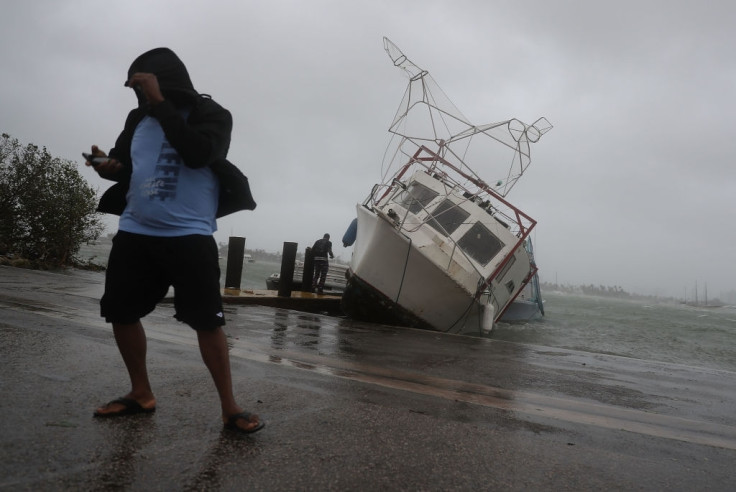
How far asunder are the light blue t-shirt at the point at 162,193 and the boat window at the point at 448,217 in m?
10.1

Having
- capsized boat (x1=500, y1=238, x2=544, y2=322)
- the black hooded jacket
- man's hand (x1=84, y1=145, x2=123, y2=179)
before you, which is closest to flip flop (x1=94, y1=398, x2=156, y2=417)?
the black hooded jacket

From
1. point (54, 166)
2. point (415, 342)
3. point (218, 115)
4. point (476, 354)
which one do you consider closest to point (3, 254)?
point (54, 166)

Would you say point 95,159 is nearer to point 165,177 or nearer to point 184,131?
point 165,177

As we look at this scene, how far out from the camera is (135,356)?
90.5 inches

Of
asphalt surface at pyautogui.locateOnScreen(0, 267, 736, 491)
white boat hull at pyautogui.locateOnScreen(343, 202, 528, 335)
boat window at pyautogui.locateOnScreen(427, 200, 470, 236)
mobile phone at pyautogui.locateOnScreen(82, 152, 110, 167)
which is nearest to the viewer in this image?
asphalt surface at pyautogui.locateOnScreen(0, 267, 736, 491)

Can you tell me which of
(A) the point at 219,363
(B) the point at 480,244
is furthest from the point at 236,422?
(B) the point at 480,244

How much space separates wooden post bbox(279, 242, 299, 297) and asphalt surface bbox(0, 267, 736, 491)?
7138 millimetres

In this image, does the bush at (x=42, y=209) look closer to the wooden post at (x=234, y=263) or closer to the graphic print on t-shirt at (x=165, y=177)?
the wooden post at (x=234, y=263)

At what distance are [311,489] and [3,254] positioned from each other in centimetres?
1699

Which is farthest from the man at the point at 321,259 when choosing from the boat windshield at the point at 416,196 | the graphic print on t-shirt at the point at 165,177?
the graphic print on t-shirt at the point at 165,177

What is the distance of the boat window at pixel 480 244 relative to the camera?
38.5 feet

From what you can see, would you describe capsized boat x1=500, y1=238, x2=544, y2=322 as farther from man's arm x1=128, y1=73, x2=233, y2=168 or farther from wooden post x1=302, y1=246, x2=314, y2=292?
man's arm x1=128, y1=73, x2=233, y2=168

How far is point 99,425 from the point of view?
2.04 m

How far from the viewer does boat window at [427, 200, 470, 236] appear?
1215 cm
